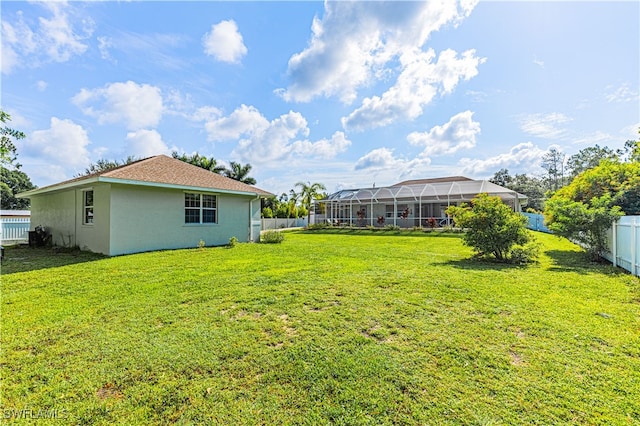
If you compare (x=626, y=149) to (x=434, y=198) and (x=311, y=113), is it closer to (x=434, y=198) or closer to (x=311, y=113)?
(x=434, y=198)

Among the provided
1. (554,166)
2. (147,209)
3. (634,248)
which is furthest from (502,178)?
(147,209)

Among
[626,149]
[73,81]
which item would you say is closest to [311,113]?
[73,81]

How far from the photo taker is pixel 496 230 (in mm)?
8562

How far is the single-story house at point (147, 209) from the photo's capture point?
33.1 ft

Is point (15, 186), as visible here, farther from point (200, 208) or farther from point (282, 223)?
point (200, 208)

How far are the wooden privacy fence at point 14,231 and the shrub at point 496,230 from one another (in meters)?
21.2

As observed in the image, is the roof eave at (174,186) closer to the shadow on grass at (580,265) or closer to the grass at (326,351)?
the grass at (326,351)

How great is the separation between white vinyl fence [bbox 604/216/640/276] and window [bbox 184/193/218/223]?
13.7 m

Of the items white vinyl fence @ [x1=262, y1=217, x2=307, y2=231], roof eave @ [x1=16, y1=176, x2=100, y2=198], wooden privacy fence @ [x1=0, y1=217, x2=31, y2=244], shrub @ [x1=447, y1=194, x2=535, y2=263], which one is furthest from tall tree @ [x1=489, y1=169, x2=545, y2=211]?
wooden privacy fence @ [x1=0, y1=217, x2=31, y2=244]

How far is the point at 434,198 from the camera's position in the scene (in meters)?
23.9

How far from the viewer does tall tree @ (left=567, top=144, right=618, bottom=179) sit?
38.2 metres

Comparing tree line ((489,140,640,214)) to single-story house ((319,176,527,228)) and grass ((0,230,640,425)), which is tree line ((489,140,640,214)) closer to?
single-story house ((319,176,527,228))

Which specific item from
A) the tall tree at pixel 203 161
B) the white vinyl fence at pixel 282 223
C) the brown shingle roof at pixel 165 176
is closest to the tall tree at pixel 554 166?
the white vinyl fence at pixel 282 223

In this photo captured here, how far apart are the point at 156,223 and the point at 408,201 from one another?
20.2 m
